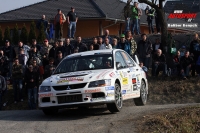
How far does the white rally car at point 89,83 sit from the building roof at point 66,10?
21.2 meters

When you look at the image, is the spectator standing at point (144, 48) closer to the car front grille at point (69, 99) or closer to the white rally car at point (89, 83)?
the white rally car at point (89, 83)

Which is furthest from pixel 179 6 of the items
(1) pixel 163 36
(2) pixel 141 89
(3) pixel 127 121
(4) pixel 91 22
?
(3) pixel 127 121

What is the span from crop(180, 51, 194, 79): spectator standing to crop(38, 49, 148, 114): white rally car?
6.30 m

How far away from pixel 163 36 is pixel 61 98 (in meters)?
10.8

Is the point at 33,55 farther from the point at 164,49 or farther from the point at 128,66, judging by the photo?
the point at 128,66

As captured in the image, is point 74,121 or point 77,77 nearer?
point 74,121

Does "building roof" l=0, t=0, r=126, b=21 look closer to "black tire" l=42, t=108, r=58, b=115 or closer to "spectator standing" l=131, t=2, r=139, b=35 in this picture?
"spectator standing" l=131, t=2, r=139, b=35

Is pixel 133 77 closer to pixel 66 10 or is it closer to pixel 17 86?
pixel 17 86

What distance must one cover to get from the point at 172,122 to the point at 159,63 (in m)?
10.6

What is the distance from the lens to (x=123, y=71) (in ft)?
42.8

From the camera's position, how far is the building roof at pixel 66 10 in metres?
35.4

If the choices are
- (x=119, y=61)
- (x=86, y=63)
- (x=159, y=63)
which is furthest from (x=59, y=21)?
(x=86, y=63)

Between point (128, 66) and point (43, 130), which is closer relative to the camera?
point (43, 130)

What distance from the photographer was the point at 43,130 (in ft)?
33.4
